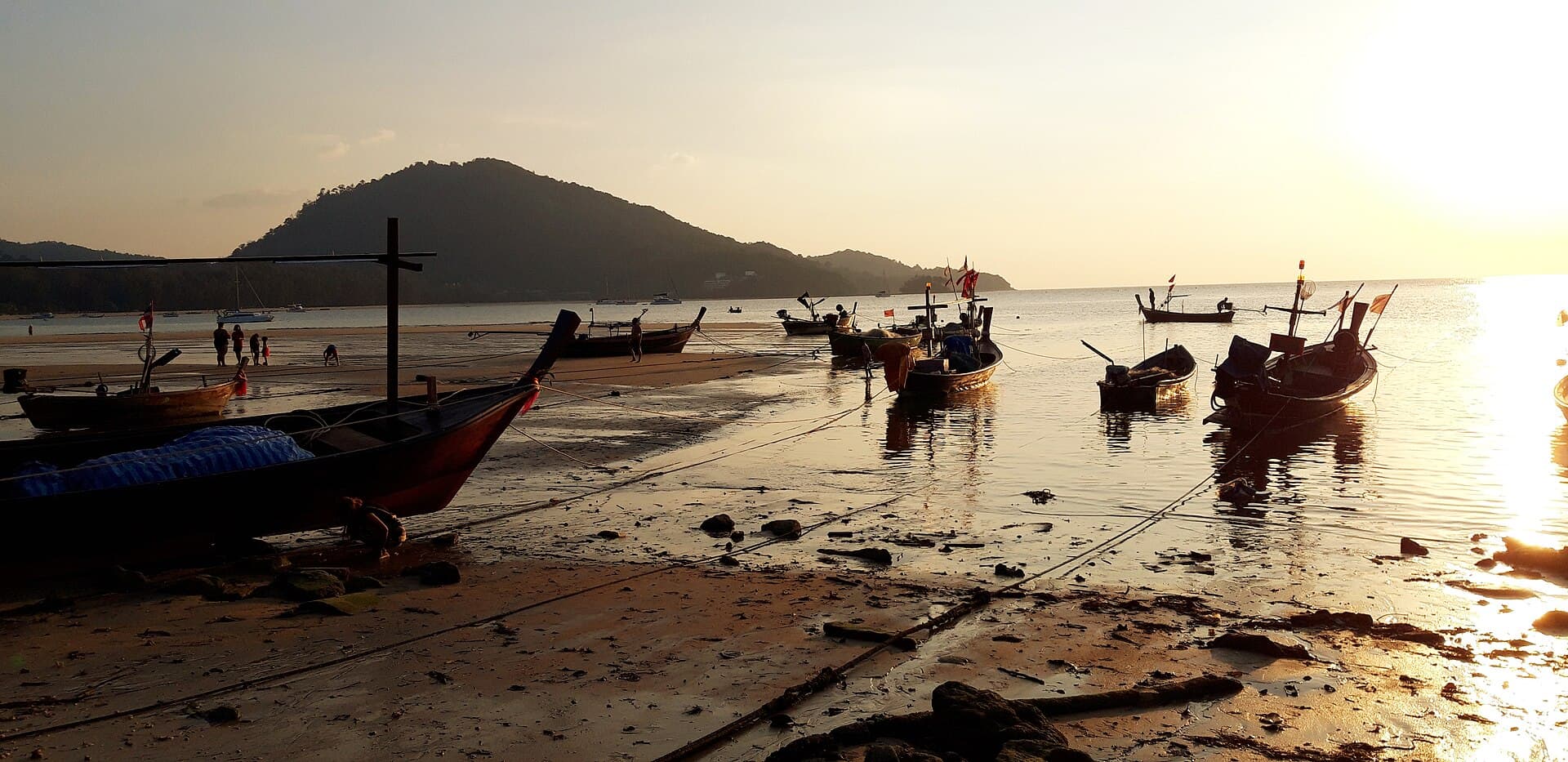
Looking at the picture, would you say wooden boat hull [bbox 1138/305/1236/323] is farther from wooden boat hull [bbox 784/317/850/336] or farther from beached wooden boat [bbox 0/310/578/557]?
beached wooden boat [bbox 0/310/578/557]

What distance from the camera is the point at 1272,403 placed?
75.8ft

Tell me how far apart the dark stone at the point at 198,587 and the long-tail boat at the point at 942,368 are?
19423mm

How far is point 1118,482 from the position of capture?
54.0ft

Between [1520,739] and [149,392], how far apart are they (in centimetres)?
2591

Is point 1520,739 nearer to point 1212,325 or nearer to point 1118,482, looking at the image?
point 1118,482

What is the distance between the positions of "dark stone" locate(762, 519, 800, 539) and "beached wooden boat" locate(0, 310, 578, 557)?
338cm

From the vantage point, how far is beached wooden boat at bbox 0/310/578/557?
955 cm

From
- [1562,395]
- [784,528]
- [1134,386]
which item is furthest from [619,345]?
[784,528]

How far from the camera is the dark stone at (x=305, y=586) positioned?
9094 mm

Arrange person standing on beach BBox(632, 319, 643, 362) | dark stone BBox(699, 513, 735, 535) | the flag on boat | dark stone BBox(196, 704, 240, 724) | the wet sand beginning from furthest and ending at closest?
1. person standing on beach BBox(632, 319, 643, 362)
2. the flag on boat
3. dark stone BBox(699, 513, 735, 535)
4. dark stone BBox(196, 704, 240, 724)
5. the wet sand

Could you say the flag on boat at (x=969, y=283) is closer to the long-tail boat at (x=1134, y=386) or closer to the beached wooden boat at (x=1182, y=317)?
the long-tail boat at (x=1134, y=386)

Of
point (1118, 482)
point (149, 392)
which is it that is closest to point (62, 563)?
point (1118, 482)

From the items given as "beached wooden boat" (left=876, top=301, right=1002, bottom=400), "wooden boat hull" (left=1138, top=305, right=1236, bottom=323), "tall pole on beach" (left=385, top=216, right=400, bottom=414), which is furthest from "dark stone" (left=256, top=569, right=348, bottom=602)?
"wooden boat hull" (left=1138, top=305, right=1236, bottom=323)

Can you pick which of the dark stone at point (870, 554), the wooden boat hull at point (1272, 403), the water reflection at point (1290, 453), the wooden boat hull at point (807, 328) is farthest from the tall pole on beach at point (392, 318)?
the wooden boat hull at point (807, 328)
